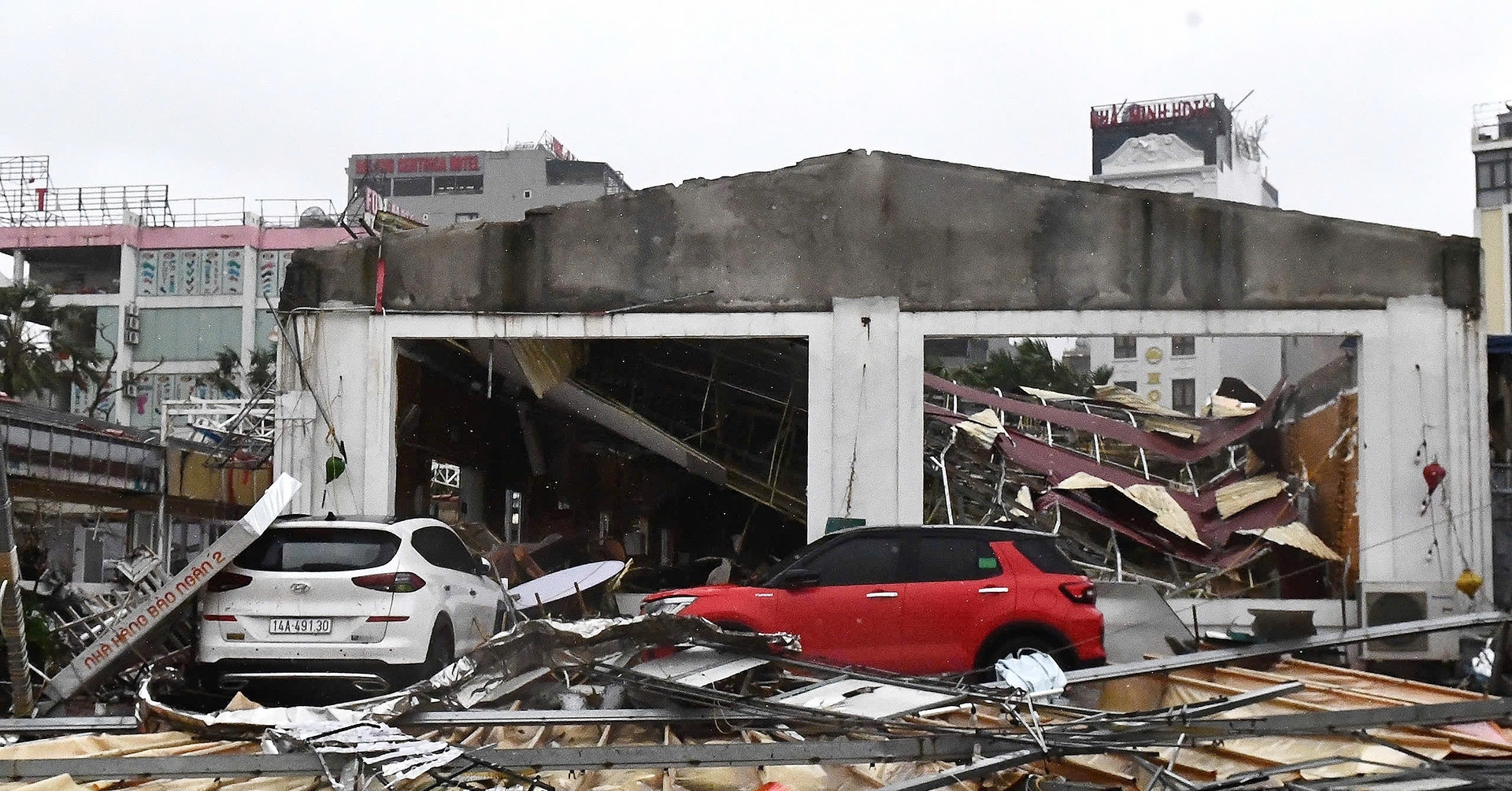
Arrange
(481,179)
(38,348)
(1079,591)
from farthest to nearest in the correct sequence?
(481,179)
(38,348)
(1079,591)

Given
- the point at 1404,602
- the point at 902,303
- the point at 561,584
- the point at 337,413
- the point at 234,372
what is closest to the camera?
the point at 561,584

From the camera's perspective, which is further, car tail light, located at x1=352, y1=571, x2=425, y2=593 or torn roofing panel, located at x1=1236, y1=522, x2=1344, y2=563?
torn roofing panel, located at x1=1236, y1=522, x2=1344, y2=563

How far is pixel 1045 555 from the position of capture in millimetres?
12320

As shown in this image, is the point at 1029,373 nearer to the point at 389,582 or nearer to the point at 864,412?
the point at 864,412

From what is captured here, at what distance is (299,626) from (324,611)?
24cm

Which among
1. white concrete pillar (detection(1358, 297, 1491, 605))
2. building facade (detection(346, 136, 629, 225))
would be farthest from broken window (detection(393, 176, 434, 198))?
white concrete pillar (detection(1358, 297, 1491, 605))

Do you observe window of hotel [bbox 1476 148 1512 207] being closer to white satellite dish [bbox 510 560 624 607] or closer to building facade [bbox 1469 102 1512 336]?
building facade [bbox 1469 102 1512 336]

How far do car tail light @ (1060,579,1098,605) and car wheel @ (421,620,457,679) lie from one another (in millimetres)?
5000

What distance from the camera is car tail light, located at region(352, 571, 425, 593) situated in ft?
38.5

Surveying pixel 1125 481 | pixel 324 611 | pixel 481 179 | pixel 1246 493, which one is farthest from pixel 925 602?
pixel 481 179

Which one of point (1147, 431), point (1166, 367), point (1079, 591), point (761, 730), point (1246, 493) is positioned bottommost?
point (761, 730)

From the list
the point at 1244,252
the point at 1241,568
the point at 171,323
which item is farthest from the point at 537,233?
the point at 171,323

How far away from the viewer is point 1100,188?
17.2 meters

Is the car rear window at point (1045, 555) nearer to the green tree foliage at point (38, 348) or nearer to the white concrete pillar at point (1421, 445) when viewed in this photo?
the white concrete pillar at point (1421, 445)
